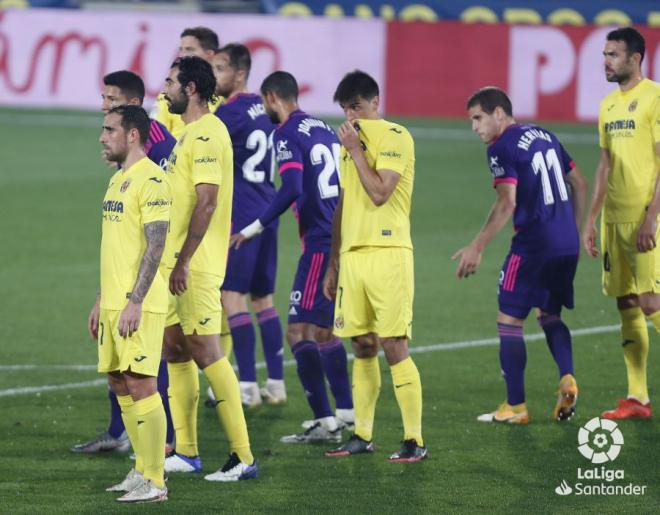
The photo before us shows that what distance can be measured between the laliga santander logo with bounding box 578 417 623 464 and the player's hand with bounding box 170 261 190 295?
2.51m

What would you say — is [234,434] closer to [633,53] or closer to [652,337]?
[633,53]

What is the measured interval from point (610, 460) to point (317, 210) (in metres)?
2.41

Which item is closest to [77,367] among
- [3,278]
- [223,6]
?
[3,278]

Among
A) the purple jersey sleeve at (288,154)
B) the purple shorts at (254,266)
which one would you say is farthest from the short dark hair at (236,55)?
the purple shorts at (254,266)

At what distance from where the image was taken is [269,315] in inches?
396

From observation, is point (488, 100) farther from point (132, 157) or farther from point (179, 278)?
point (132, 157)

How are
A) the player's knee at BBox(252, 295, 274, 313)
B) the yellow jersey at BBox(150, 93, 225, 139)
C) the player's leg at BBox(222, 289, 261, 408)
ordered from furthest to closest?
the player's knee at BBox(252, 295, 274, 313), the player's leg at BBox(222, 289, 261, 408), the yellow jersey at BBox(150, 93, 225, 139)

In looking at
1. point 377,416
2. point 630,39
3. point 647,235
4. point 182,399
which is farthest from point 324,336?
point 630,39

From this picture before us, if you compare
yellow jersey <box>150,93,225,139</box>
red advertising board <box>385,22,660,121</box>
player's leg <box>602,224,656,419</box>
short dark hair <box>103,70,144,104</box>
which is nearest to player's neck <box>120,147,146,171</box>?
short dark hair <box>103,70,144,104</box>

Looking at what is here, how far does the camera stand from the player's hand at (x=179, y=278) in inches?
300

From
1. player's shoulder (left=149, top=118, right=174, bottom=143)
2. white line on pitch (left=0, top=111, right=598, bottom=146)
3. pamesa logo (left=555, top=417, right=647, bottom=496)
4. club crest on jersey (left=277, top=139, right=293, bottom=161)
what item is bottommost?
pamesa logo (left=555, top=417, right=647, bottom=496)

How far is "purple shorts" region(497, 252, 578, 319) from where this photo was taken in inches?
363

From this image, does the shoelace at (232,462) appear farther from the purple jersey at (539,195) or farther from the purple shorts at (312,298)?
the purple jersey at (539,195)

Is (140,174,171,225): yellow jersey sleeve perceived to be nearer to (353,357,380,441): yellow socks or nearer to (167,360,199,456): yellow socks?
(167,360,199,456): yellow socks
